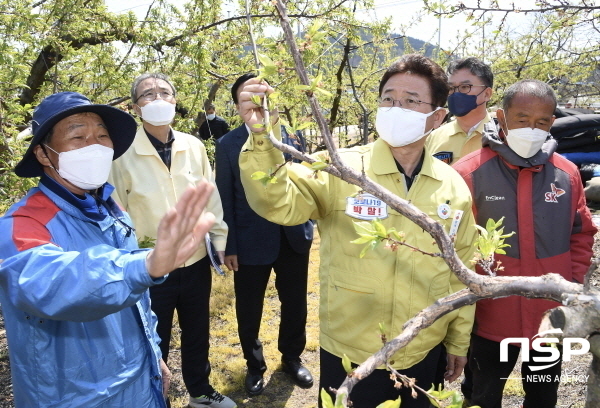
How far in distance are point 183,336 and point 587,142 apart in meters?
8.05

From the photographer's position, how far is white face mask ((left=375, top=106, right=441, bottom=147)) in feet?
6.62

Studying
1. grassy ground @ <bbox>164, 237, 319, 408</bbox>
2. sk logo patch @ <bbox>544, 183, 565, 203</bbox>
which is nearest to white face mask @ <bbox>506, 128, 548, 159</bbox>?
sk logo patch @ <bbox>544, 183, 565, 203</bbox>

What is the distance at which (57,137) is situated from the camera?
184 centimetres

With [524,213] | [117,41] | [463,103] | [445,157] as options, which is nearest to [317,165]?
[524,213]

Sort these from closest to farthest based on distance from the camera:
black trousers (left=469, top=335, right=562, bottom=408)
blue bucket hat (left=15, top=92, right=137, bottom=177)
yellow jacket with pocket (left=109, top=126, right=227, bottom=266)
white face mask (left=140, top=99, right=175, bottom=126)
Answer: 1. blue bucket hat (left=15, top=92, right=137, bottom=177)
2. black trousers (left=469, top=335, right=562, bottom=408)
3. yellow jacket with pocket (left=109, top=126, right=227, bottom=266)
4. white face mask (left=140, top=99, right=175, bottom=126)

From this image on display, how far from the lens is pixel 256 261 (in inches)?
131

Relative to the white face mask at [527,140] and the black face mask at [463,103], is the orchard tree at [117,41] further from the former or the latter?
the white face mask at [527,140]

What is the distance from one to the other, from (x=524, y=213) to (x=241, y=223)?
6.00 ft

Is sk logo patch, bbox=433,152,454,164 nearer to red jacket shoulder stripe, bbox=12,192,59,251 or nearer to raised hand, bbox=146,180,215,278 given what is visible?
raised hand, bbox=146,180,215,278

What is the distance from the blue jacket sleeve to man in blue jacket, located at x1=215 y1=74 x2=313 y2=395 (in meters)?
1.94

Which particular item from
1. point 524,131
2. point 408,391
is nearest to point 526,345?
point 408,391

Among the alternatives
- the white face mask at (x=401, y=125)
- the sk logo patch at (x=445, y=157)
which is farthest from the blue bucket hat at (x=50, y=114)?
the sk logo patch at (x=445, y=157)

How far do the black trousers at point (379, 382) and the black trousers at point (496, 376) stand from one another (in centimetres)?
48

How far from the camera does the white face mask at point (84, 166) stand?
1.80m
